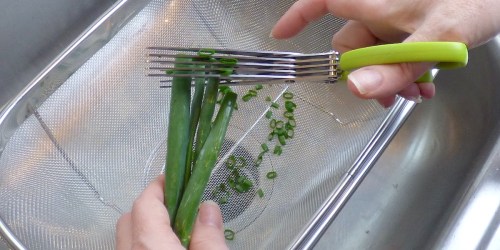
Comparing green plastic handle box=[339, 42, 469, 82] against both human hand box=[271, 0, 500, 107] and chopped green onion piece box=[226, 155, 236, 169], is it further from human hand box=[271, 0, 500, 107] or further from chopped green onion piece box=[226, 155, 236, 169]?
chopped green onion piece box=[226, 155, 236, 169]

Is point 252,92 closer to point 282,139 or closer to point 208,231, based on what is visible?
point 282,139

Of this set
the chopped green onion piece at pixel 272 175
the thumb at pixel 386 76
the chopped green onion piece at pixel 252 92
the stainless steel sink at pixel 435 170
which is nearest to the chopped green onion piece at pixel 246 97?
the chopped green onion piece at pixel 252 92

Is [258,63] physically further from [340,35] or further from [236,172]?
[236,172]

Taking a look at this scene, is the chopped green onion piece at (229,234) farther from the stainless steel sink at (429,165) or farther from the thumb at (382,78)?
the thumb at (382,78)

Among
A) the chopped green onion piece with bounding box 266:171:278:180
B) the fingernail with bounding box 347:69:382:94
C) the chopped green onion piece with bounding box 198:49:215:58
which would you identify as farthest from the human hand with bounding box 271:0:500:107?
the chopped green onion piece with bounding box 266:171:278:180

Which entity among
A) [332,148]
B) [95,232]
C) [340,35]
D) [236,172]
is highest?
[340,35]

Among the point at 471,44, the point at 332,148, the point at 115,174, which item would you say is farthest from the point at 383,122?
the point at 115,174
